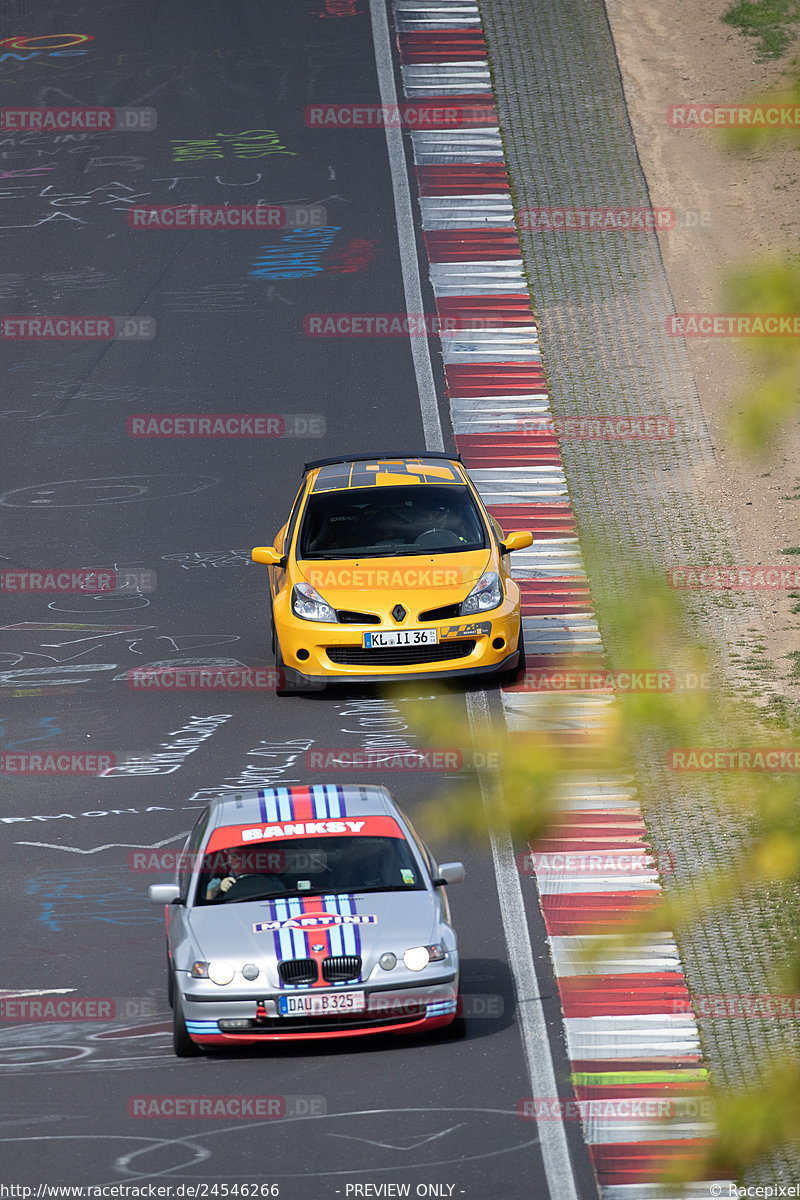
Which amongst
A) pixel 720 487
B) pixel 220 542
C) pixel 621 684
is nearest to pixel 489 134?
pixel 720 487

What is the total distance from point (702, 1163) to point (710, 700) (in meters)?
0.80

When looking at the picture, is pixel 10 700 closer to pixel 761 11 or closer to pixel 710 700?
pixel 710 700

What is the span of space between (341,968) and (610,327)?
18.0 meters

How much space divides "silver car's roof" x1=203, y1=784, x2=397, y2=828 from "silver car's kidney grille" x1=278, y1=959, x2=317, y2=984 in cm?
104

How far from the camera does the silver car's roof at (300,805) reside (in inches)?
410

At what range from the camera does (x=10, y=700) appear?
16.2 m

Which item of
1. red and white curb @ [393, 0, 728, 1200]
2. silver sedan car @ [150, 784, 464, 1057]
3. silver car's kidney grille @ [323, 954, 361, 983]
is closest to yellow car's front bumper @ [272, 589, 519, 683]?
red and white curb @ [393, 0, 728, 1200]

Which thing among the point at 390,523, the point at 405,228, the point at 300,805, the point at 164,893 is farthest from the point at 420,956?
the point at 405,228

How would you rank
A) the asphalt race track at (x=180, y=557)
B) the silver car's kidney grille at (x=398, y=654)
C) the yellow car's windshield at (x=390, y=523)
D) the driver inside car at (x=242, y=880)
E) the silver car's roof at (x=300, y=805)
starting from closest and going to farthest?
the asphalt race track at (x=180, y=557) → the driver inside car at (x=242, y=880) → the silver car's roof at (x=300, y=805) → the silver car's kidney grille at (x=398, y=654) → the yellow car's windshield at (x=390, y=523)

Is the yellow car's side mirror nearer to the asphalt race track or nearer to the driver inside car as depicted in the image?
the asphalt race track

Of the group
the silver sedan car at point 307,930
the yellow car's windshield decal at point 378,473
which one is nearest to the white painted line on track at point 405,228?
the yellow car's windshield decal at point 378,473

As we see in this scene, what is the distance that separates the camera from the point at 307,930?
9.65 meters

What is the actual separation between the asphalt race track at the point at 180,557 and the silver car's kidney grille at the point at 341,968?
54 centimetres

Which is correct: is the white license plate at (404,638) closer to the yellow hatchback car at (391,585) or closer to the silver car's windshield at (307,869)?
the yellow hatchback car at (391,585)
